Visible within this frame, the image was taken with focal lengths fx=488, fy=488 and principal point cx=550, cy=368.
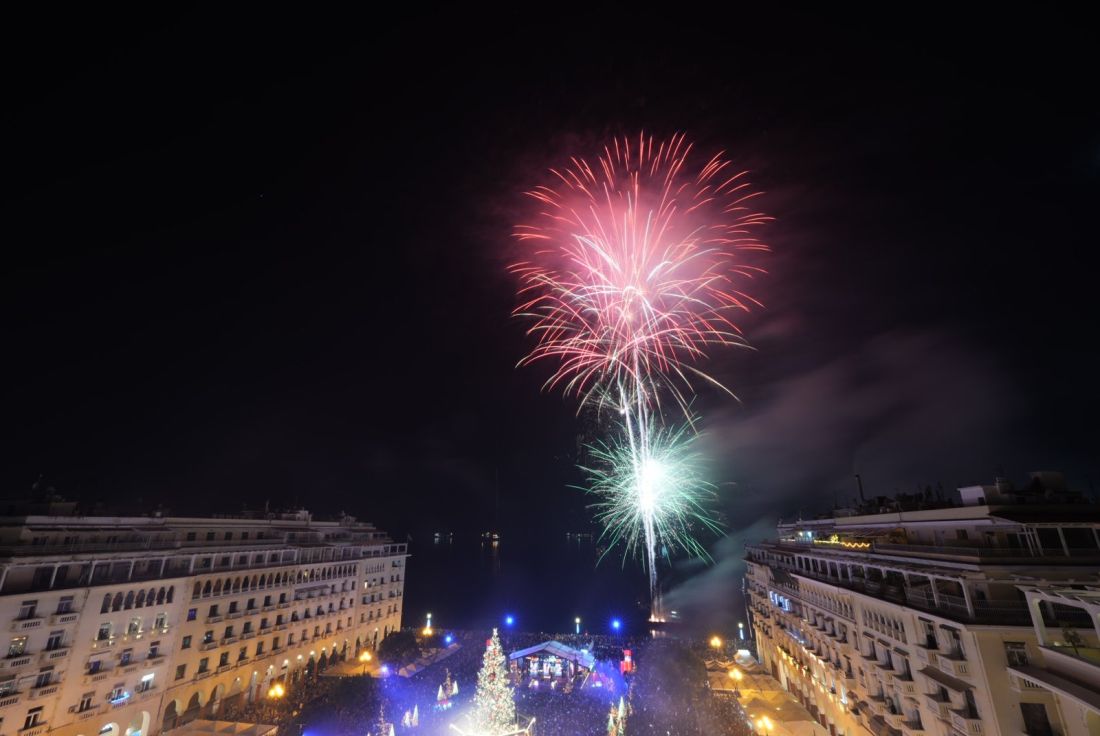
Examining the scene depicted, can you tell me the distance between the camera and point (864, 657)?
70.7 feet

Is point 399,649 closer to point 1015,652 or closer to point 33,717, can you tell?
point 33,717

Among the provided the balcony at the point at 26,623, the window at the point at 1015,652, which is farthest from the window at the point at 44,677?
Answer: the window at the point at 1015,652

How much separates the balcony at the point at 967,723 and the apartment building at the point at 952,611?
0.11ft

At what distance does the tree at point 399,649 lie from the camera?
130ft

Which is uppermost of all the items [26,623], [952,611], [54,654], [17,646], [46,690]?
[952,611]

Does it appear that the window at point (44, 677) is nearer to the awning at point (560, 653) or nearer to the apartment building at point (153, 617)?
the apartment building at point (153, 617)

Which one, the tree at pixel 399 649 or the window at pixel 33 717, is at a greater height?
the window at pixel 33 717

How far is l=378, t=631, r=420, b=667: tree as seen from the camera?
39.7 meters

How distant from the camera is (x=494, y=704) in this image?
25984 millimetres

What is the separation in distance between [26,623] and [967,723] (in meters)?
36.8

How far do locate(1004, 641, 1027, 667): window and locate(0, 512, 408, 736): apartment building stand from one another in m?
37.5

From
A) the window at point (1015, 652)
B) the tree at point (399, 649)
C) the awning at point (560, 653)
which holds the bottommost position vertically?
the tree at point (399, 649)

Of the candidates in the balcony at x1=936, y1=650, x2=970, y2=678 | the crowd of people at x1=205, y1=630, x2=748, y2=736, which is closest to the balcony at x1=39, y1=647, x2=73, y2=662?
the crowd of people at x1=205, y1=630, x2=748, y2=736

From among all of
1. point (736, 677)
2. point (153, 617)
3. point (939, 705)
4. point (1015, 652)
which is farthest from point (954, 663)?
point (153, 617)
